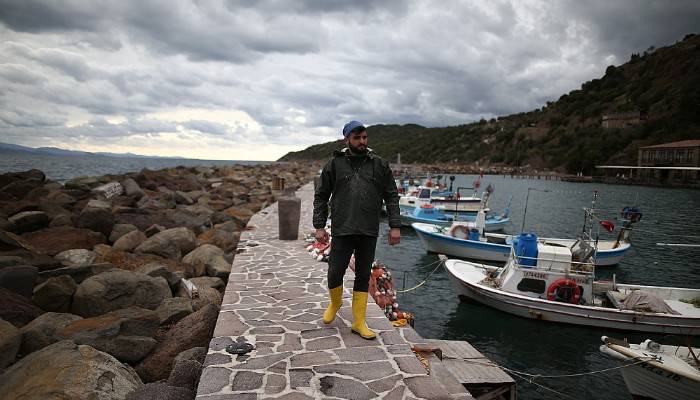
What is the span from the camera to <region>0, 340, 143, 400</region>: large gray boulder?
3.79 meters

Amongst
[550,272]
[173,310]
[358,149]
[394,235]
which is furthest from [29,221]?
[550,272]

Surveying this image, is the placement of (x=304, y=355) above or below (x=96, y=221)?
below

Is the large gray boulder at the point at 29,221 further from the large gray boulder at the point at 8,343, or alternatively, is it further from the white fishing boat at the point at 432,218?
the white fishing boat at the point at 432,218

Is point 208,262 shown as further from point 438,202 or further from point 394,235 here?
point 438,202

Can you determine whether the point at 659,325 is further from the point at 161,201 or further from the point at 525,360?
the point at 161,201

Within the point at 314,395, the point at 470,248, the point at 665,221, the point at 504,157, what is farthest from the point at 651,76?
the point at 314,395

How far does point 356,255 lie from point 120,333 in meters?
3.34

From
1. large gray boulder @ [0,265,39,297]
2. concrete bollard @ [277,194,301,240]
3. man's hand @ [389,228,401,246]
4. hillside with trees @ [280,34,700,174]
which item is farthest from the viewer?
hillside with trees @ [280,34,700,174]

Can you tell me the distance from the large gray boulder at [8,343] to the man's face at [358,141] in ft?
15.3

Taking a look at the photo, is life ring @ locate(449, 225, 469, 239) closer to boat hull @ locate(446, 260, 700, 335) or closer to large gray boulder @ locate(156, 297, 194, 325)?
boat hull @ locate(446, 260, 700, 335)

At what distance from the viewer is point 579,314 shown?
37.3 feet

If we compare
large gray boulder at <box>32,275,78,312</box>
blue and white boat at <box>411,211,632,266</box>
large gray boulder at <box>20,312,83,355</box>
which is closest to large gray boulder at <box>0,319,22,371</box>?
large gray boulder at <box>20,312,83,355</box>

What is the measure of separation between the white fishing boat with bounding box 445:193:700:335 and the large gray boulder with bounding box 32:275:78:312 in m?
10.3

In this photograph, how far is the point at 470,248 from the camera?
1891 centimetres
